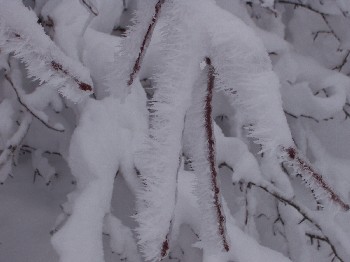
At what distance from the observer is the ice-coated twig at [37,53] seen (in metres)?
0.52

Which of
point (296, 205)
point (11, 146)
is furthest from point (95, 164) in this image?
point (296, 205)

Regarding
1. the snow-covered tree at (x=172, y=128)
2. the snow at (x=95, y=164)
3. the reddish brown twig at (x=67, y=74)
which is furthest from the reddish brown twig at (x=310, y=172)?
the snow at (x=95, y=164)

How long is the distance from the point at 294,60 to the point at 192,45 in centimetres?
189

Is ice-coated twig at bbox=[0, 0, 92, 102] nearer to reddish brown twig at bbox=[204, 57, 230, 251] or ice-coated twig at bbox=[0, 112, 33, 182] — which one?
reddish brown twig at bbox=[204, 57, 230, 251]

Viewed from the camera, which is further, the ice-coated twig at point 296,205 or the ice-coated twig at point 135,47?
the ice-coated twig at point 296,205

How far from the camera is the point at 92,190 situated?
155 centimetres

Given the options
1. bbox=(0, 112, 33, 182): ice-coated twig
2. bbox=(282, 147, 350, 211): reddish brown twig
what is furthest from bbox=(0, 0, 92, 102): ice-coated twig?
bbox=(0, 112, 33, 182): ice-coated twig

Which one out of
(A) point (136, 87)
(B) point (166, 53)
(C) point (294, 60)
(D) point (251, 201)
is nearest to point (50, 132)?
(A) point (136, 87)

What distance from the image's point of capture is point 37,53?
1.74 ft

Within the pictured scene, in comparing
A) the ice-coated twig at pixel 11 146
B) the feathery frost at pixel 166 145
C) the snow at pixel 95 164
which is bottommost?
the ice-coated twig at pixel 11 146

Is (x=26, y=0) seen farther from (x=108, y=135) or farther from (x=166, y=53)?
(x=166, y=53)

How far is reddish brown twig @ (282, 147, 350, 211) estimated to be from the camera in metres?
0.52

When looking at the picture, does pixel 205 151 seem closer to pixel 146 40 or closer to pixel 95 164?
pixel 146 40

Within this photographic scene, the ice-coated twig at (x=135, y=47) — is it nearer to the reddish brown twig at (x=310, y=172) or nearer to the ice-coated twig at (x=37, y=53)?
the ice-coated twig at (x=37, y=53)
